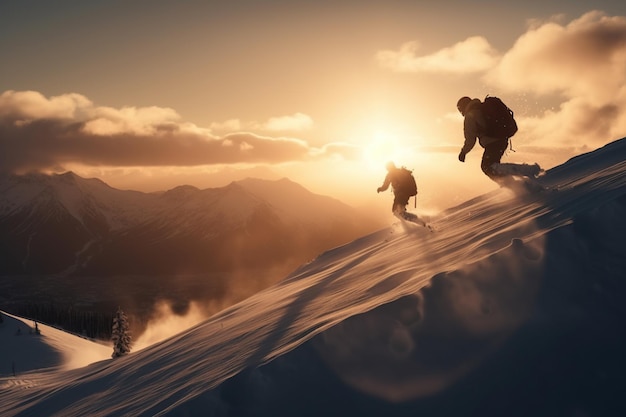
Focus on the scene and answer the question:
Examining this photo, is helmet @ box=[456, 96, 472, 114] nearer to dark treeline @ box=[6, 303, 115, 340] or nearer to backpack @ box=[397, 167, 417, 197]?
backpack @ box=[397, 167, 417, 197]

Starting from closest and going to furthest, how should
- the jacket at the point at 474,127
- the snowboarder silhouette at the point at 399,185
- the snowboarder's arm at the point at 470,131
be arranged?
the jacket at the point at 474,127 → the snowboarder's arm at the point at 470,131 → the snowboarder silhouette at the point at 399,185

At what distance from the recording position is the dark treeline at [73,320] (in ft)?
452

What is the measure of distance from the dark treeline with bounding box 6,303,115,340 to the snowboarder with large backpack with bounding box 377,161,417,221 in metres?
138

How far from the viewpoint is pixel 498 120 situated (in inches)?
475

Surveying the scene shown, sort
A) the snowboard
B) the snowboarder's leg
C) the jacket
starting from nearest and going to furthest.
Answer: the snowboarder's leg, the jacket, the snowboard

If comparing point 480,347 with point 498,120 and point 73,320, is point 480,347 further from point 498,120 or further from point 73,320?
point 73,320

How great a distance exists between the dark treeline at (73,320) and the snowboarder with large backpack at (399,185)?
138m

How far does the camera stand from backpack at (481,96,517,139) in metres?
12.0

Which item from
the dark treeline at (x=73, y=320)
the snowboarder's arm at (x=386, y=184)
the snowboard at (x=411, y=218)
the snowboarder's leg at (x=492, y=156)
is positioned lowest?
the snowboard at (x=411, y=218)

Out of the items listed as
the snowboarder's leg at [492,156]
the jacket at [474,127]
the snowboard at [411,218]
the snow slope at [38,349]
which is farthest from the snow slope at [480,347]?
the snow slope at [38,349]

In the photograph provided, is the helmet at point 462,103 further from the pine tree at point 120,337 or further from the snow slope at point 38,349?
the pine tree at point 120,337

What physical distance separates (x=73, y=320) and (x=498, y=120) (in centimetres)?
15353

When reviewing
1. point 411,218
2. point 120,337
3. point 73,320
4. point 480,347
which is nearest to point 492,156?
point 411,218

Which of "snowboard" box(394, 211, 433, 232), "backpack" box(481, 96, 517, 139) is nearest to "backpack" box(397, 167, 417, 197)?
"snowboard" box(394, 211, 433, 232)
